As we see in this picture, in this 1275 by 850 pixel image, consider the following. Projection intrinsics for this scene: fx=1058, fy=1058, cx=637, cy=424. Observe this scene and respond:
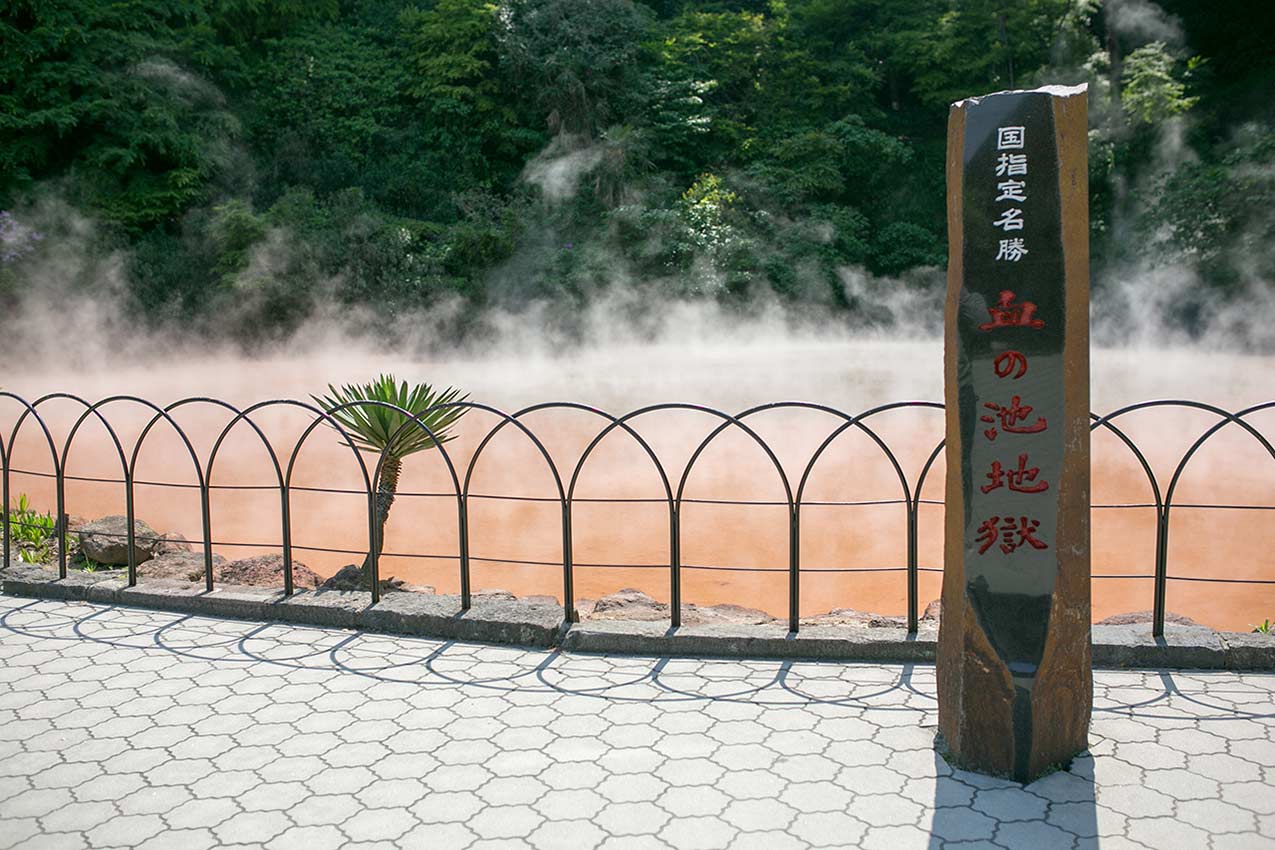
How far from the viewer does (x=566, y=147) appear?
57.9 feet

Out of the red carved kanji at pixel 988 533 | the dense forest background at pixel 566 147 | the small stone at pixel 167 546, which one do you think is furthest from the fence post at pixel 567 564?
the dense forest background at pixel 566 147

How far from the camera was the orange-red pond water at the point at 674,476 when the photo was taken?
23.8 ft

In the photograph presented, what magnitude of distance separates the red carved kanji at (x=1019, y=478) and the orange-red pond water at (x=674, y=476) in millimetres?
1066

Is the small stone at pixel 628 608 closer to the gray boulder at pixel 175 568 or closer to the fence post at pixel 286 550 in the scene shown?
the fence post at pixel 286 550

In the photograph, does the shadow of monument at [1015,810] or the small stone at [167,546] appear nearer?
the shadow of monument at [1015,810]

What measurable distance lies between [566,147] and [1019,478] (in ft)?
50.4

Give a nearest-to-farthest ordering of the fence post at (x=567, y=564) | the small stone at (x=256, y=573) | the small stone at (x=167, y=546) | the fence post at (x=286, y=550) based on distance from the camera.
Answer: the fence post at (x=567, y=564), the fence post at (x=286, y=550), the small stone at (x=256, y=573), the small stone at (x=167, y=546)

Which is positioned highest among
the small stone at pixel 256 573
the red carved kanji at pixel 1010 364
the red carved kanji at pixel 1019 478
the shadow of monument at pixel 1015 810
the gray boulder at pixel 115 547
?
the red carved kanji at pixel 1010 364

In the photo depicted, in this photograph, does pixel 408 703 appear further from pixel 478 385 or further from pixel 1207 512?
pixel 478 385

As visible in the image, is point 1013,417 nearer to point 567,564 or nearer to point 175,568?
point 567,564

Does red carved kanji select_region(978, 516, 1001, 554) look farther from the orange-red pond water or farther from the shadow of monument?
the orange-red pond water

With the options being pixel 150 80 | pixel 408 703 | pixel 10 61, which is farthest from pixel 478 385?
pixel 408 703

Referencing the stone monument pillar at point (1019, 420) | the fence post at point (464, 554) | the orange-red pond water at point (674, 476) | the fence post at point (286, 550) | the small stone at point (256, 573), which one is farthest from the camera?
the orange-red pond water at point (674, 476)

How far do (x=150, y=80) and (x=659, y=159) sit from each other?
8.00 meters
